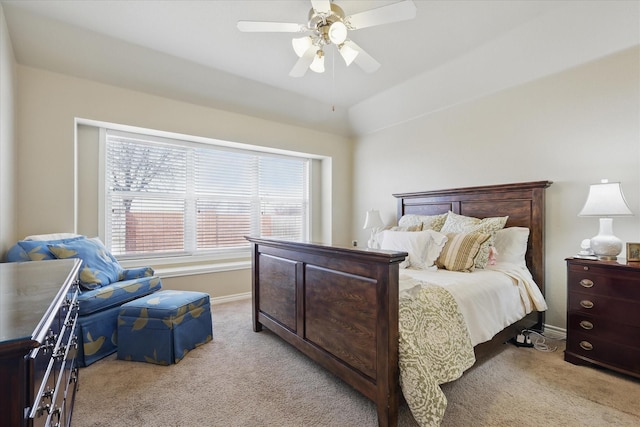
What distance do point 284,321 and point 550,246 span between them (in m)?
2.59

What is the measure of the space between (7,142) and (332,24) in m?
2.68

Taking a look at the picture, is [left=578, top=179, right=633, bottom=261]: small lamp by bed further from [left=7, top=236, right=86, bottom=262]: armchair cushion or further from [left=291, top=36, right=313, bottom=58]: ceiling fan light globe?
[left=7, top=236, right=86, bottom=262]: armchair cushion

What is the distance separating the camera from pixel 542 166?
9.04 feet

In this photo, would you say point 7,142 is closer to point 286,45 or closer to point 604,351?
point 286,45

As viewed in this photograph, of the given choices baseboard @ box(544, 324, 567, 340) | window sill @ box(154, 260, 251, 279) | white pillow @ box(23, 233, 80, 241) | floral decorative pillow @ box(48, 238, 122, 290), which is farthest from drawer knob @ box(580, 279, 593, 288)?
white pillow @ box(23, 233, 80, 241)

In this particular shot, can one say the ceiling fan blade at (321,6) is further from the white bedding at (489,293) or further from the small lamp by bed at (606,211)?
the small lamp by bed at (606,211)

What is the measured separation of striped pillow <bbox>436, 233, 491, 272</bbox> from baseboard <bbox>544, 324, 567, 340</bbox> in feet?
3.46

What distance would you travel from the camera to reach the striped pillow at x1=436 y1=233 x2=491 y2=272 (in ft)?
8.05

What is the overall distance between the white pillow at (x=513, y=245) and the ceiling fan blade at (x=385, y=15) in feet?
7.01

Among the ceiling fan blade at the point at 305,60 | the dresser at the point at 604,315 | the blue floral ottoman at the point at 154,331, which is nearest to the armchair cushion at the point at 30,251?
the blue floral ottoman at the point at 154,331

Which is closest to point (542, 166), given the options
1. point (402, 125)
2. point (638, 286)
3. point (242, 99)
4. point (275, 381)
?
point (638, 286)

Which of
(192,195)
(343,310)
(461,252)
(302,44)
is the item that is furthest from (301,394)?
(192,195)

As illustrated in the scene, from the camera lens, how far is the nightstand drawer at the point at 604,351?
1.90 metres

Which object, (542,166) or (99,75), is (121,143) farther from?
(542,166)
